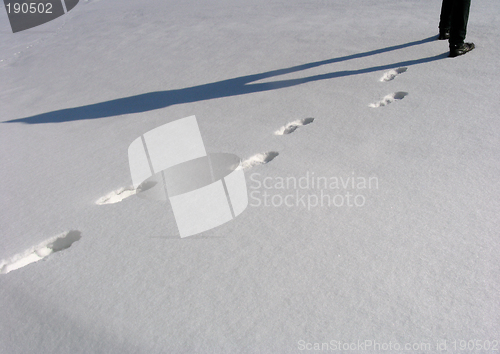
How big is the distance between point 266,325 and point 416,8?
11.8 feet

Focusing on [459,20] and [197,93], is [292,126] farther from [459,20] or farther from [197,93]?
[459,20]

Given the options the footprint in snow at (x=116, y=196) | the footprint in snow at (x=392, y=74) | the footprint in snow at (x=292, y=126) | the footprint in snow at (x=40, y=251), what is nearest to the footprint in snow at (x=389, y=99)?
the footprint in snow at (x=392, y=74)

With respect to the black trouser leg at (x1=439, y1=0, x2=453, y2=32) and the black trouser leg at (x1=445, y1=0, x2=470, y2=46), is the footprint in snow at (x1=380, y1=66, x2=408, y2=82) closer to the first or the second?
the black trouser leg at (x1=445, y1=0, x2=470, y2=46)

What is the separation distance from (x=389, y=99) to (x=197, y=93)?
1235mm

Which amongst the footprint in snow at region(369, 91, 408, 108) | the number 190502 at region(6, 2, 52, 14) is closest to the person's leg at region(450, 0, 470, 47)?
the footprint in snow at region(369, 91, 408, 108)

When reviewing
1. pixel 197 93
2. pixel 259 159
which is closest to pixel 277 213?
pixel 259 159

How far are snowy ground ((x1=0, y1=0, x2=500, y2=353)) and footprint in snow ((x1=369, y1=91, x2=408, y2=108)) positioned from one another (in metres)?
0.01

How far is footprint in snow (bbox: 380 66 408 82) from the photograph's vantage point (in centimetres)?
234

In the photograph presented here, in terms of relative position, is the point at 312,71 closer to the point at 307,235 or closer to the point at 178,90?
the point at 178,90

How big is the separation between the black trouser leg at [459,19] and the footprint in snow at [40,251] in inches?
93.6

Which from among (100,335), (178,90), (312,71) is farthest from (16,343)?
(312,71)

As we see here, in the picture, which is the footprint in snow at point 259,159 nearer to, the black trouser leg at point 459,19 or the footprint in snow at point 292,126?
the footprint in snow at point 292,126

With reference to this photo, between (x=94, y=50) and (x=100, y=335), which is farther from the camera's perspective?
(x=94, y=50)

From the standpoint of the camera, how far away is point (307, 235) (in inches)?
48.3
